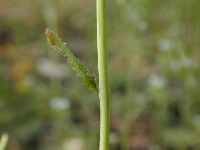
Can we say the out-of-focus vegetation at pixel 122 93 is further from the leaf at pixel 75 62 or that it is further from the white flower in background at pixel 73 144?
the leaf at pixel 75 62

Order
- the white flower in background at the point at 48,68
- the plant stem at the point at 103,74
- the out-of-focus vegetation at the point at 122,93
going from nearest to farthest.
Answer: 1. the plant stem at the point at 103,74
2. the out-of-focus vegetation at the point at 122,93
3. the white flower in background at the point at 48,68

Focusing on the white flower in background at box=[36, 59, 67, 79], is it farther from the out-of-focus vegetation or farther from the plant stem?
the plant stem

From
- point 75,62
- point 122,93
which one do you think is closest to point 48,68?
point 122,93

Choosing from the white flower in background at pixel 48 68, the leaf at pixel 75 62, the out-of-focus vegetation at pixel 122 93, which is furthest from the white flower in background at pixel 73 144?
the leaf at pixel 75 62

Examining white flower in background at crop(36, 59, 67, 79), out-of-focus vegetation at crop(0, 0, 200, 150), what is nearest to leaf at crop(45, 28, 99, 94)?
out-of-focus vegetation at crop(0, 0, 200, 150)

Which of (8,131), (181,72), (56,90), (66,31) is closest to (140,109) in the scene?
(181,72)

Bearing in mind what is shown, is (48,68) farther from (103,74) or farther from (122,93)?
(103,74)
